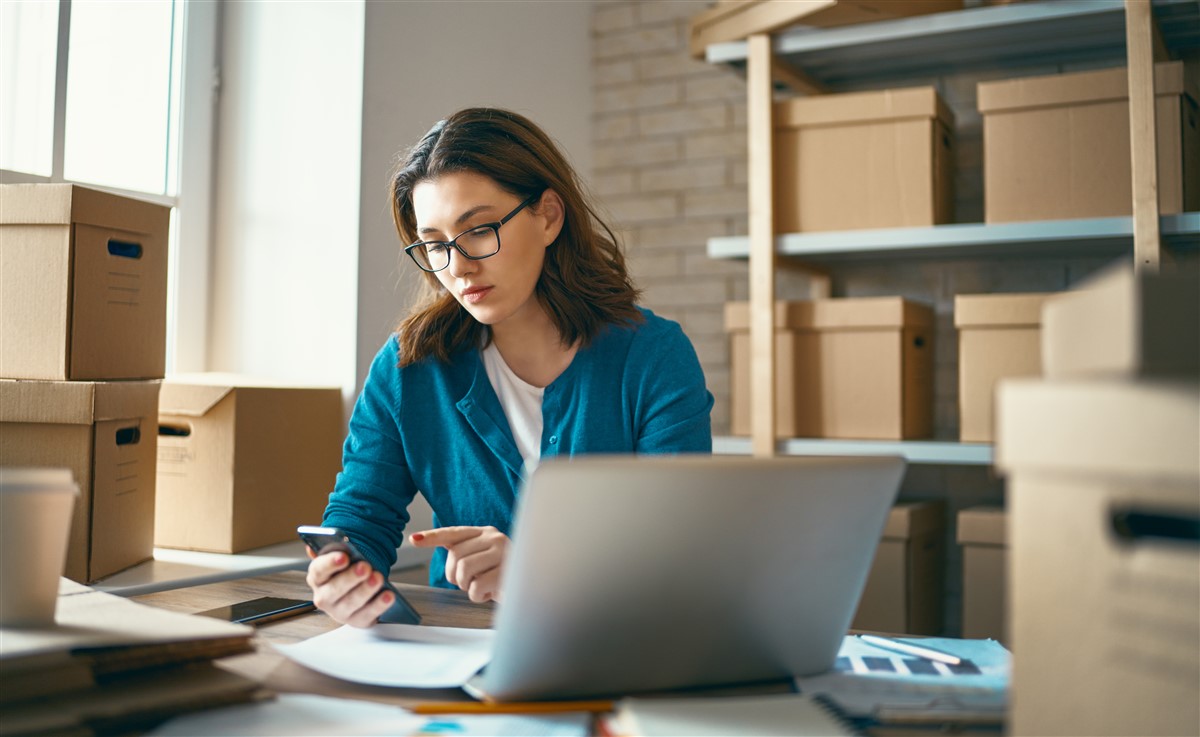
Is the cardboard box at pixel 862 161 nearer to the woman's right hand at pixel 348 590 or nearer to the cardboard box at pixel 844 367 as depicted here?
the cardboard box at pixel 844 367

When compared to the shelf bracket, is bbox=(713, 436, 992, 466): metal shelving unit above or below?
below

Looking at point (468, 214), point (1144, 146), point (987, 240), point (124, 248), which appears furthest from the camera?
point (987, 240)

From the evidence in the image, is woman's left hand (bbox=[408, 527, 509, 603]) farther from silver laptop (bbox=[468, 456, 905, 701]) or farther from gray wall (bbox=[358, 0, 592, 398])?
gray wall (bbox=[358, 0, 592, 398])

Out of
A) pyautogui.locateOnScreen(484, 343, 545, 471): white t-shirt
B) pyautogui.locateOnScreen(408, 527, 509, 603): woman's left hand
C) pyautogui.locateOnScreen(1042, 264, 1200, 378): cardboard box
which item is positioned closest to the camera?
pyautogui.locateOnScreen(1042, 264, 1200, 378): cardboard box

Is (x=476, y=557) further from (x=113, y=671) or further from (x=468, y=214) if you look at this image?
(x=468, y=214)

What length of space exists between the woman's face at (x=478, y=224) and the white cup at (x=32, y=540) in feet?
2.38

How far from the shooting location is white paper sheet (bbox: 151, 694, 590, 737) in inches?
26.6

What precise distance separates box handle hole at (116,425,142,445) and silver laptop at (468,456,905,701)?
111 cm

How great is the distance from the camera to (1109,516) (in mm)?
509

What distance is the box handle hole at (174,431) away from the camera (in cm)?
189

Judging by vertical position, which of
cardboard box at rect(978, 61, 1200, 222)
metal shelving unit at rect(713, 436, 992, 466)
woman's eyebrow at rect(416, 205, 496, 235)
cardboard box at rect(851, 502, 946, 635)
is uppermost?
cardboard box at rect(978, 61, 1200, 222)

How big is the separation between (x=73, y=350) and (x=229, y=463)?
0.38 meters

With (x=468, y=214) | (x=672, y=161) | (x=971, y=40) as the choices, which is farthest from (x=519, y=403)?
(x=672, y=161)

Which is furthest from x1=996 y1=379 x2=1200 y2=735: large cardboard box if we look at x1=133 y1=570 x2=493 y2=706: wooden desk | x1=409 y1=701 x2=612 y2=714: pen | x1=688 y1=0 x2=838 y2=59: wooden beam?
x1=688 y1=0 x2=838 y2=59: wooden beam
